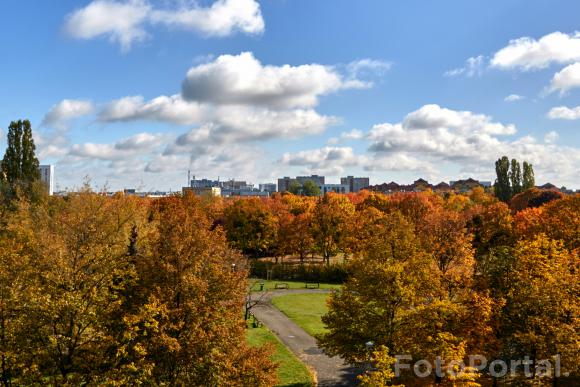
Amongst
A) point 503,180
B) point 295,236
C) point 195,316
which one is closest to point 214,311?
point 195,316

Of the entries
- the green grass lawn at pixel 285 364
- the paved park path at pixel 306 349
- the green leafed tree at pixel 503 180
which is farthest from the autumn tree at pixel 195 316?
the green leafed tree at pixel 503 180

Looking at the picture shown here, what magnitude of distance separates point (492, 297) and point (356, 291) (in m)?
7.23

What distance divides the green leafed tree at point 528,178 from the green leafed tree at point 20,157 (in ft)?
307

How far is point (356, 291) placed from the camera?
2406 centimetres

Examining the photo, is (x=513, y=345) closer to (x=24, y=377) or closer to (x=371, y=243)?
(x=371, y=243)

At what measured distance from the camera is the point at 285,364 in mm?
28219

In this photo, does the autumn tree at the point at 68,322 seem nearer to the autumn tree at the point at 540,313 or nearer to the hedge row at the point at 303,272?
the autumn tree at the point at 540,313

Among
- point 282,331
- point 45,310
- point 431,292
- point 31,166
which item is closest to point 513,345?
point 431,292

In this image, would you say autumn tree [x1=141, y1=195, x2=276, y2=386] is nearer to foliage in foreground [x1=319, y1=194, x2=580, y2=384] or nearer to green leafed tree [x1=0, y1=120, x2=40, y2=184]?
foliage in foreground [x1=319, y1=194, x2=580, y2=384]

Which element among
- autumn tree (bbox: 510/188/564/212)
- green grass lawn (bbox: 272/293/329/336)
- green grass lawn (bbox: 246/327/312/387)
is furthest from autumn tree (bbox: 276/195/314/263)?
autumn tree (bbox: 510/188/564/212)

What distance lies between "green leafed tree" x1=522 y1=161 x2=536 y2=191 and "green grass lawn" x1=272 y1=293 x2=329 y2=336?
67609 millimetres

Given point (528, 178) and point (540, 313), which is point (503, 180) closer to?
point (528, 178)

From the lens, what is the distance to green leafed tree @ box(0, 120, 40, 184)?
191ft

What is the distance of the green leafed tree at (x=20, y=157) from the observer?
58.2m
